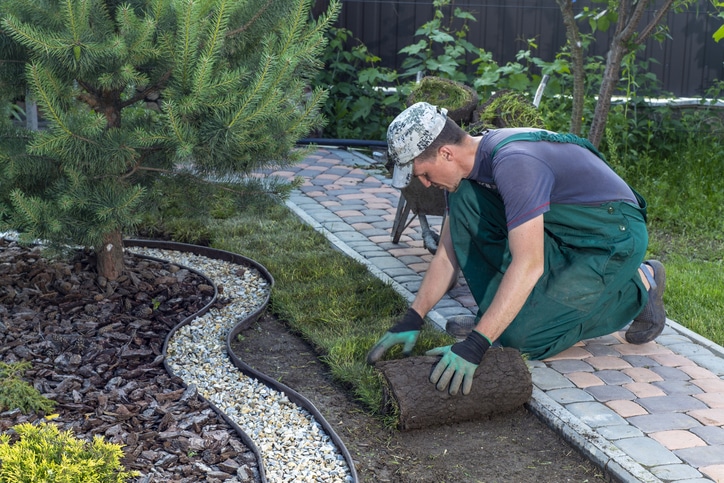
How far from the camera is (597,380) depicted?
398 cm

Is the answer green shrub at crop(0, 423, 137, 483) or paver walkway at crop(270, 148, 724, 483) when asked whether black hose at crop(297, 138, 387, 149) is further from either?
green shrub at crop(0, 423, 137, 483)

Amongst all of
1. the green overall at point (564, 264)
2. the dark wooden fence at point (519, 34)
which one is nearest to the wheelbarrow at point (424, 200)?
the green overall at point (564, 264)

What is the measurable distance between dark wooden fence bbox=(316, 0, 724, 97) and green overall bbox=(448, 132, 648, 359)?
21.5 feet

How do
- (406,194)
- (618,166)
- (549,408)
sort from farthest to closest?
1. (618,166)
2. (406,194)
3. (549,408)

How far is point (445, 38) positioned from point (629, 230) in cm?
562

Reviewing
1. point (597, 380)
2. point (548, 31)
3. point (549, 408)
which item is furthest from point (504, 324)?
point (548, 31)

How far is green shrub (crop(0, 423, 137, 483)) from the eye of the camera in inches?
100

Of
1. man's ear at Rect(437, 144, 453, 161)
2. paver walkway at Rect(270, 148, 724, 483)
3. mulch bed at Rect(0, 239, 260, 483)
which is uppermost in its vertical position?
man's ear at Rect(437, 144, 453, 161)

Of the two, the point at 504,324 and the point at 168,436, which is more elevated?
the point at 504,324

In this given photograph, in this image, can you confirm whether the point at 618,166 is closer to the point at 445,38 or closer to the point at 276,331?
the point at 445,38

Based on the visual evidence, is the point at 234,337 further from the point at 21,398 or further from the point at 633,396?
the point at 633,396

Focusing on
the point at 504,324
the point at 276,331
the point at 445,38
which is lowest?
the point at 276,331

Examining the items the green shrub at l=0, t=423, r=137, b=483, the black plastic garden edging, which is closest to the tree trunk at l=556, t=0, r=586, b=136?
the black plastic garden edging

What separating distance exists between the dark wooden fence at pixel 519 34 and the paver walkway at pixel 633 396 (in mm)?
5277
